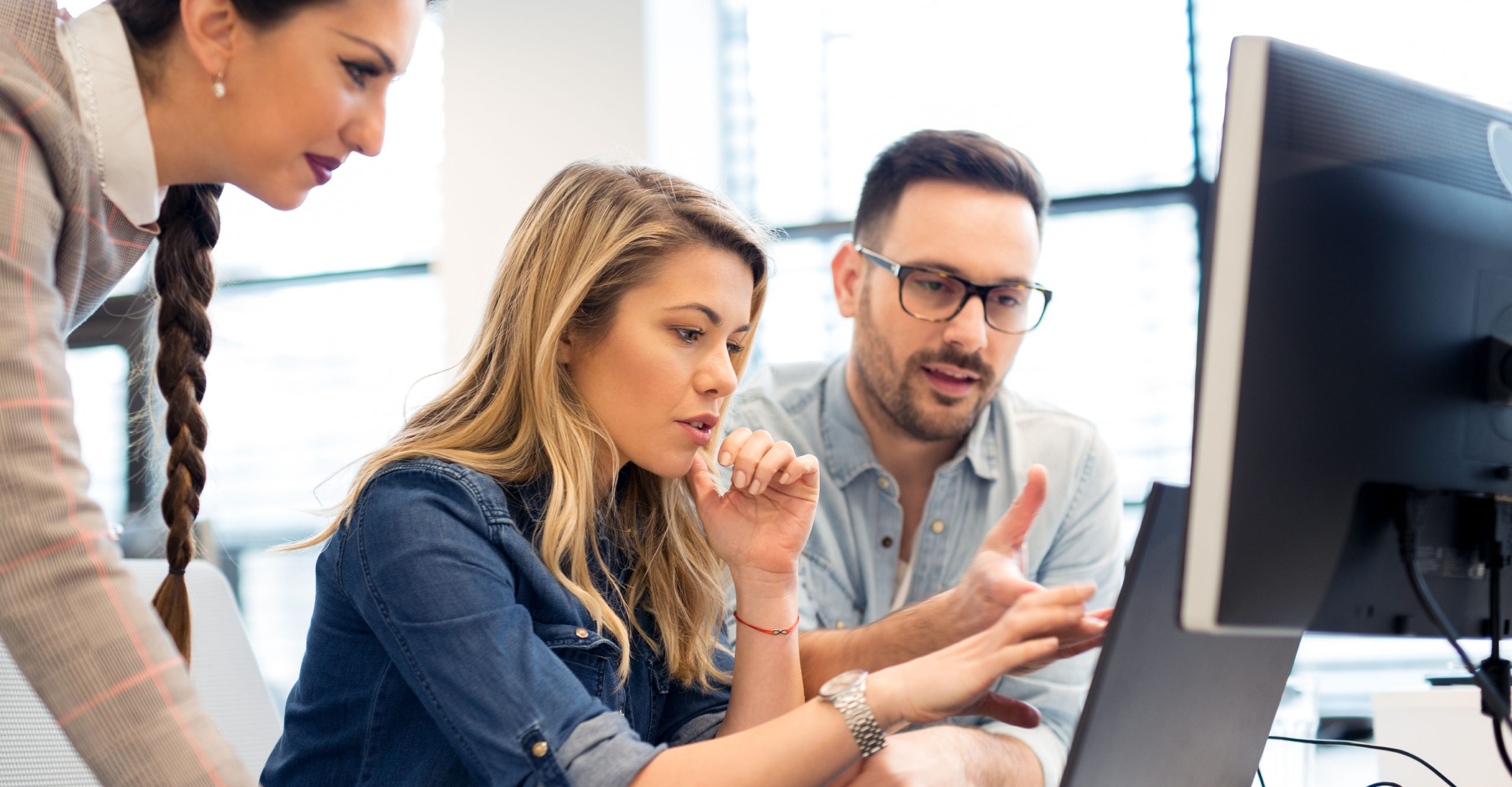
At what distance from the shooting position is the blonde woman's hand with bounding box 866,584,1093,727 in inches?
33.0

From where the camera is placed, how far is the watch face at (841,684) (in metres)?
0.93

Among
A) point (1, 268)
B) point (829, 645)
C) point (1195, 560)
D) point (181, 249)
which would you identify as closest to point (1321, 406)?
point (1195, 560)

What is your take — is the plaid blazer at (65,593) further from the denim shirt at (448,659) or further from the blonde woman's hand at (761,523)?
the blonde woman's hand at (761,523)

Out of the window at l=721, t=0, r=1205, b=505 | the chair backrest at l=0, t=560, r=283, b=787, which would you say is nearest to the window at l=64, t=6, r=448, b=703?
the window at l=721, t=0, r=1205, b=505

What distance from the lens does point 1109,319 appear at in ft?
8.83

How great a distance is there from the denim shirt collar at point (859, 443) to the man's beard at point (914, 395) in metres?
0.03

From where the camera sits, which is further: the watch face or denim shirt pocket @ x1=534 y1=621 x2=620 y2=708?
denim shirt pocket @ x1=534 y1=621 x2=620 y2=708

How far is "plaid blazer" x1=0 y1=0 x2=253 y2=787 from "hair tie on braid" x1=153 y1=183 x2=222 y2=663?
0.97 ft

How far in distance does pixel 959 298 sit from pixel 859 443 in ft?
0.92

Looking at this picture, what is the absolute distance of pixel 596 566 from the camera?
4.06 ft

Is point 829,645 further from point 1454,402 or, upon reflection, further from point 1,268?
point 1,268

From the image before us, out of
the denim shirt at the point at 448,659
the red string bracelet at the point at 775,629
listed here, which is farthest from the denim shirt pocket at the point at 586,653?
the red string bracelet at the point at 775,629

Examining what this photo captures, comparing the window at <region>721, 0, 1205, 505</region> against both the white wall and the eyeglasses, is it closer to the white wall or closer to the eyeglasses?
the white wall

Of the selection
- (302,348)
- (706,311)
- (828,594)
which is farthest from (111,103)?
(302,348)
